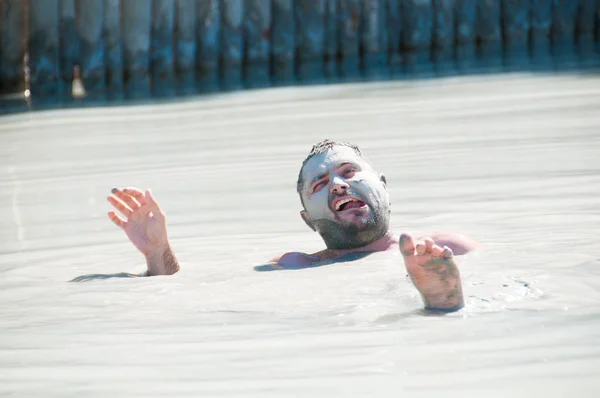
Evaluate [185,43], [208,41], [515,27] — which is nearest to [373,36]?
[515,27]

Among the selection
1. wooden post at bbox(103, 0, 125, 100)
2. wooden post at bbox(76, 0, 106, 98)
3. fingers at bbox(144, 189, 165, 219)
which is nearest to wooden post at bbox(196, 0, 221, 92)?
wooden post at bbox(103, 0, 125, 100)

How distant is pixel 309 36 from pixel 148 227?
352 inches

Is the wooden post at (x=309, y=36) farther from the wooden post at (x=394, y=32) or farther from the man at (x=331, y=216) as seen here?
the man at (x=331, y=216)

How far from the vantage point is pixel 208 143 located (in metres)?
9.39

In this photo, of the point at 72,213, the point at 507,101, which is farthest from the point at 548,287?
the point at 507,101

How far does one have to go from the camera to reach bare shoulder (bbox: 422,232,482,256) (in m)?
5.18

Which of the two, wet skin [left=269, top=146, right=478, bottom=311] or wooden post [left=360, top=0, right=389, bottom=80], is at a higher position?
wooden post [left=360, top=0, right=389, bottom=80]

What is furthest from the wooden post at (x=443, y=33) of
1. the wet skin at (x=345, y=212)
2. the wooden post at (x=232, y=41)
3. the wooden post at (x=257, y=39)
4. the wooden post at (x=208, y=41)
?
the wet skin at (x=345, y=212)

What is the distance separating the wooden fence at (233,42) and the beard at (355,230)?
833cm

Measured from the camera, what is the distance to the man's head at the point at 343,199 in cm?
541

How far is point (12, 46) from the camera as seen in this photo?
14031 millimetres

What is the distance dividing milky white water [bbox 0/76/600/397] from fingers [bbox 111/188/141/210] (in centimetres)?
29

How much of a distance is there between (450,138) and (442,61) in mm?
5809

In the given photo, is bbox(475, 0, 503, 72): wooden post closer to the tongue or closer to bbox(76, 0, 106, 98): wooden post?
bbox(76, 0, 106, 98): wooden post
